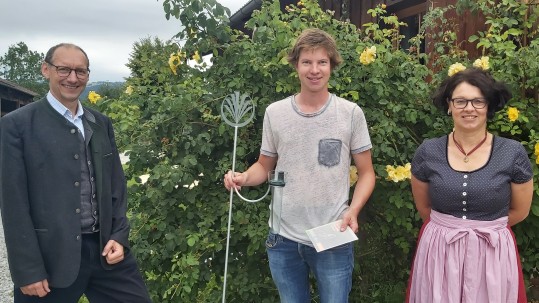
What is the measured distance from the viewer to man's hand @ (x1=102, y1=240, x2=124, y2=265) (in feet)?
7.73

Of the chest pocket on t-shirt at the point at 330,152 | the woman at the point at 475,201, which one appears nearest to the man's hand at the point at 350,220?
the chest pocket on t-shirt at the point at 330,152

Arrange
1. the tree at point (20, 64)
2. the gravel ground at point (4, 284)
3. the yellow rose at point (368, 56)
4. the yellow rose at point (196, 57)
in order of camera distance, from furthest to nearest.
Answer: the tree at point (20, 64) < the gravel ground at point (4, 284) < the yellow rose at point (196, 57) < the yellow rose at point (368, 56)

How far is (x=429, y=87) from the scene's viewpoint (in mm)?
3082

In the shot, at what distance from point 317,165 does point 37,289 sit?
125 cm

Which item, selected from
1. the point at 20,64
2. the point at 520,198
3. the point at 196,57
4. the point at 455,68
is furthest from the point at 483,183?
the point at 20,64

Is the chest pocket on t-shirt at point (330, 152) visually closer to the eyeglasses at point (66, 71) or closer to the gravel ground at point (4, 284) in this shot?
the eyeglasses at point (66, 71)

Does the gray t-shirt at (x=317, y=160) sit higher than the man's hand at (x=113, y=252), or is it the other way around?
the gray t-shirt at (x=317, y=160)

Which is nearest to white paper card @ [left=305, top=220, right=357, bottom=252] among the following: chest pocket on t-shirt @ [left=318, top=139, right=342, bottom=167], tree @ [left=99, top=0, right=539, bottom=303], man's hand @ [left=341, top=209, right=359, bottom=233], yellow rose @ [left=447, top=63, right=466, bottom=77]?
man's hand @ [left=341, top=209, right=359, bottom=233]

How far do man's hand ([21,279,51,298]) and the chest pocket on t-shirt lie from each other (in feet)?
4.05

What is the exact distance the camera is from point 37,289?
84.7 inches

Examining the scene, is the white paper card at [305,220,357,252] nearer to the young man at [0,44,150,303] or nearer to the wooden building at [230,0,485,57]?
the young man at [0,44,150,303]

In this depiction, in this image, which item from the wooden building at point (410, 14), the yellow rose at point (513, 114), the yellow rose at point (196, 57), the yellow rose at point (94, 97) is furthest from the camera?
the wooden building at point (410, 14)

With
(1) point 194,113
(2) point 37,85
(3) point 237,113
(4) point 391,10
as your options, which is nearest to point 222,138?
(1) point 194,113

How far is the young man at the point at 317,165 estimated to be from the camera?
2139mm
